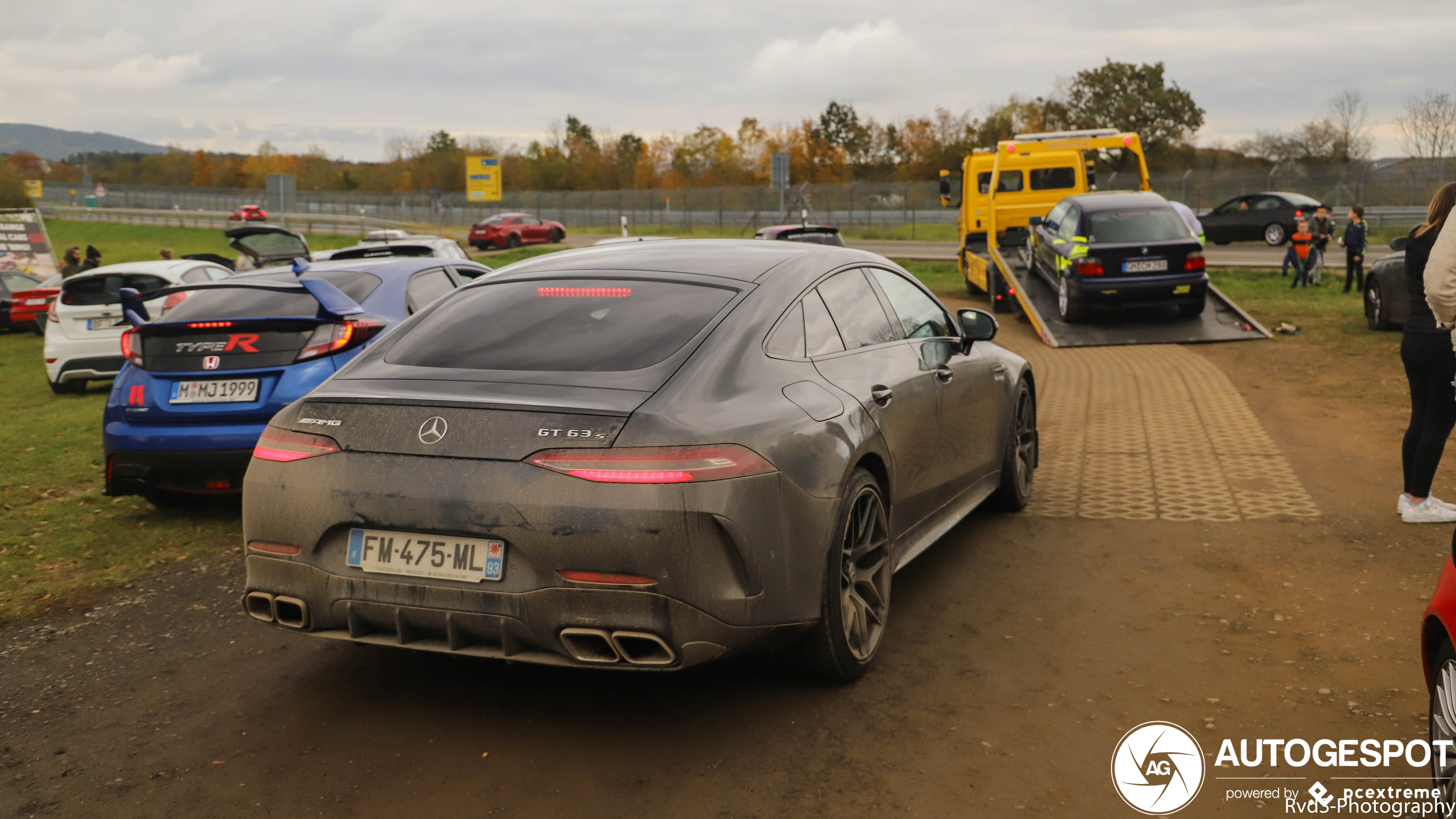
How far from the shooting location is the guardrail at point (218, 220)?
6031 cm

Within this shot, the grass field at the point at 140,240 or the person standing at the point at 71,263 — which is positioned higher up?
the grass field at the point at 140,240

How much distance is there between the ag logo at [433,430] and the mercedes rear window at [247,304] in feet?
12.0

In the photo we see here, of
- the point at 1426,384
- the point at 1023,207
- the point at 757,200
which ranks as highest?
the point at 757,200

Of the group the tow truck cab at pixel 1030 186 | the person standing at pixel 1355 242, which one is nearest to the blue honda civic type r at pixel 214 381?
the tow truck cab at pixel 1030 186

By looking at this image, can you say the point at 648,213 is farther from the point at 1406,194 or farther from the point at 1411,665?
the point at 1411,665

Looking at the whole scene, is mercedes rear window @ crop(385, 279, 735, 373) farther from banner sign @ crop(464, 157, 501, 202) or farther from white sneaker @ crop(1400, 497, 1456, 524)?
banner sign @ crop(464, 157, 501, 202)

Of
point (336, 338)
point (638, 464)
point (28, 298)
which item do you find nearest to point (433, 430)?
point (638, 464)

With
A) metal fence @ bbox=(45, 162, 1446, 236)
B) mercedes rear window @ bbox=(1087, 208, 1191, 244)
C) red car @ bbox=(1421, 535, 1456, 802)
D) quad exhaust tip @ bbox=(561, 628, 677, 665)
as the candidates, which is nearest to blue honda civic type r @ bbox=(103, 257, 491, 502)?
quad exhaust tip @ bbox=(561, 628, 677, 665)

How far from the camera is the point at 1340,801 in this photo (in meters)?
3.45

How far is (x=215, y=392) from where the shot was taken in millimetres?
6805

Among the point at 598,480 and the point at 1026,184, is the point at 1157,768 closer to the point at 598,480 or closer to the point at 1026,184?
the point at 598,480

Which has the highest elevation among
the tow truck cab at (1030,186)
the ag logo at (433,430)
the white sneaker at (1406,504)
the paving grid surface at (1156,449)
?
the tow truck cab at (1030,186)

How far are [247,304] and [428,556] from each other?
4210 millimetres

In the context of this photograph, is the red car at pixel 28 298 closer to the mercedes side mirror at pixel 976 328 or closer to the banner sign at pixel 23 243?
the banner sign at pixel 23 243
